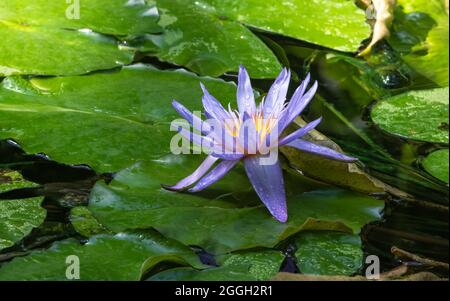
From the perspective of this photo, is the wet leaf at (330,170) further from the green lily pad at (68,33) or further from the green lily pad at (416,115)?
the green lily pad at (68,33)

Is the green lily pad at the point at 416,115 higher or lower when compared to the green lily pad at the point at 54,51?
lower

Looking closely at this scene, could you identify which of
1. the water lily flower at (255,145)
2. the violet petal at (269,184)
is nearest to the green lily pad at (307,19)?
the water lily flower at (255,145)

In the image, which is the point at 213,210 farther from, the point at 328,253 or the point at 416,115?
the point at 416,115

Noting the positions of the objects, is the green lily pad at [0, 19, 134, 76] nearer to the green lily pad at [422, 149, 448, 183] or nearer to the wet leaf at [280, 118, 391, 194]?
the wet leaf at [280, 118, 391, 194]

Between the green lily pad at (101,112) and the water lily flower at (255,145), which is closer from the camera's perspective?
the water lily flower at (255,145)

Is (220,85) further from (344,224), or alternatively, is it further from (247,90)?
(344,224)

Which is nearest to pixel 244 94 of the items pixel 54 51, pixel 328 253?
pixel 328 253

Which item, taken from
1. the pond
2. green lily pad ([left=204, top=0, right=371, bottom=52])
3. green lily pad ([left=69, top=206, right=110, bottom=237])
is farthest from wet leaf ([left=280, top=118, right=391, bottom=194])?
green lily pad ([left=204, top=0, right=371, bottom=52])
